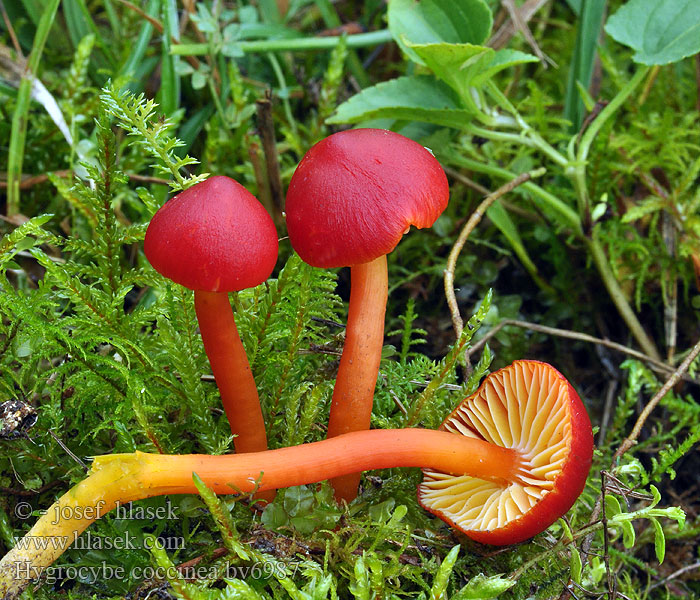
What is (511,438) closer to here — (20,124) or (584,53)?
(584,53)

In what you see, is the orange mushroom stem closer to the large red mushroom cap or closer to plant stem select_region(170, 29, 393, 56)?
the large red mushroom cap

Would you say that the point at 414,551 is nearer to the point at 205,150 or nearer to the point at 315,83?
the point at 205,150

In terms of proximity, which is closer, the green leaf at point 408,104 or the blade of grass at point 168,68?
the green leaf at point 408,104

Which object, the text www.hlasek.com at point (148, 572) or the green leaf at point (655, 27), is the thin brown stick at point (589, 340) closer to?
the green leaf at point (655, 27)

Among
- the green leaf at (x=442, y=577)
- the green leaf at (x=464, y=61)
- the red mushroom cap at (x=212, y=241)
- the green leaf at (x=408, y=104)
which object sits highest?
the green leaf at (x=464, y=61)

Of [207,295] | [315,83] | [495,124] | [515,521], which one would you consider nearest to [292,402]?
[207,295]

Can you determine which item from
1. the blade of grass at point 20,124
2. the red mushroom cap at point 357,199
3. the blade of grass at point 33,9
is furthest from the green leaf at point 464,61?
the blade of grass at point 33,9

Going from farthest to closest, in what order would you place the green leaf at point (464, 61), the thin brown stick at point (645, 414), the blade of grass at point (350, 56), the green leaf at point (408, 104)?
the blade of grass at point (350, 56) → the green leaf at point (408, 104) → the green leaf at point (464, 61) → the thin brown stick at point (645, 414)
